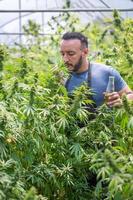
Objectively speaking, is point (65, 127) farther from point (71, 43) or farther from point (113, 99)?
point (71, 43)

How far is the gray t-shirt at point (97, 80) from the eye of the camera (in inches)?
173

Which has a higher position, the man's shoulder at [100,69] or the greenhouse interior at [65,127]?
the man's shoulder at [100,69]

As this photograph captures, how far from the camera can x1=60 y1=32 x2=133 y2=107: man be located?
443cm

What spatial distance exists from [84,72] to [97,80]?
15cm

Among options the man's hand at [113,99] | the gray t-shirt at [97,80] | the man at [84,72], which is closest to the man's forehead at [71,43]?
the man at [84,72]

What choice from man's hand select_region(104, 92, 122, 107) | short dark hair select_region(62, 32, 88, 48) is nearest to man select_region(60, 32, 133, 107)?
short dark hair select_region(62, 32, 88, 48)

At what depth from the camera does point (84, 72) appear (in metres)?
4.56

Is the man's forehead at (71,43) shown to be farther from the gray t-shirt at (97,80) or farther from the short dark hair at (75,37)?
the gray t-shirt at (97,80)

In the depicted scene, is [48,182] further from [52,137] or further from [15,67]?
[15,67]

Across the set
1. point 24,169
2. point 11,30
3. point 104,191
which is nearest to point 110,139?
point 104,191

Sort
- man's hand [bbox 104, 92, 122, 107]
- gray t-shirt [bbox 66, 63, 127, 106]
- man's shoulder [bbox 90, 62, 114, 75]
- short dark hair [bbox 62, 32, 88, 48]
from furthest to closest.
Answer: short dark hair [bbox 62, 32, 88, 48], man's shoulder [bbox 90, 62, 114, 75], gray t-shirt [bbox 66, 63, 127, 106], man's hand [bbox 104, 92, 122, 107]

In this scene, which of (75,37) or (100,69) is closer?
(100,69)

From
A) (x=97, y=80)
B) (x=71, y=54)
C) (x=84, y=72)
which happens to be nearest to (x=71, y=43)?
(x=71, y=54)

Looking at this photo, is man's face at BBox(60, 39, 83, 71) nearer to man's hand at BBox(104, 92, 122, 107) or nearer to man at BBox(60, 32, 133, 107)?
man at BBox(60, 32, 133, 107)
